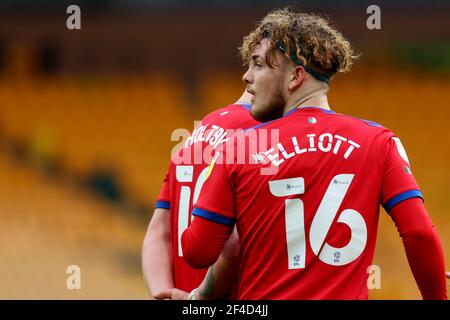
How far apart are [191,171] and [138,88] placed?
7105 mm

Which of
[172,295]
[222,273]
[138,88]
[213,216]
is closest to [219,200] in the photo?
[213,216]

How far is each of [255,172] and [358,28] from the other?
7.55 metres

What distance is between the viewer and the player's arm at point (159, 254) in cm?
284

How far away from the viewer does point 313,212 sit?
2354 mm

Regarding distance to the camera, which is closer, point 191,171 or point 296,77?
point 296,77

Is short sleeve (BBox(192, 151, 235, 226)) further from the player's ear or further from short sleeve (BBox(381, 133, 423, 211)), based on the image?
Result: short sleeve (BBox(381, 133, 423, 211))

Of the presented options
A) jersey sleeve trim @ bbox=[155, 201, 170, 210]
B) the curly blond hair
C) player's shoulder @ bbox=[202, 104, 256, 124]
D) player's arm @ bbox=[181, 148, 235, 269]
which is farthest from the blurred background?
player's arm @ bbox=[181, 148, 235, 269]

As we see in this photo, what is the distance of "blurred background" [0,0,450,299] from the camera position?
30.1 ft

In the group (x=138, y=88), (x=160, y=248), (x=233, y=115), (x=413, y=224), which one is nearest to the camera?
(x=413, y=224)

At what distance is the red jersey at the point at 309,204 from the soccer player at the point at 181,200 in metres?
0.39

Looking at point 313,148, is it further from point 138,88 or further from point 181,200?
point 138,88

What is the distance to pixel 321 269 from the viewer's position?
2.36m
